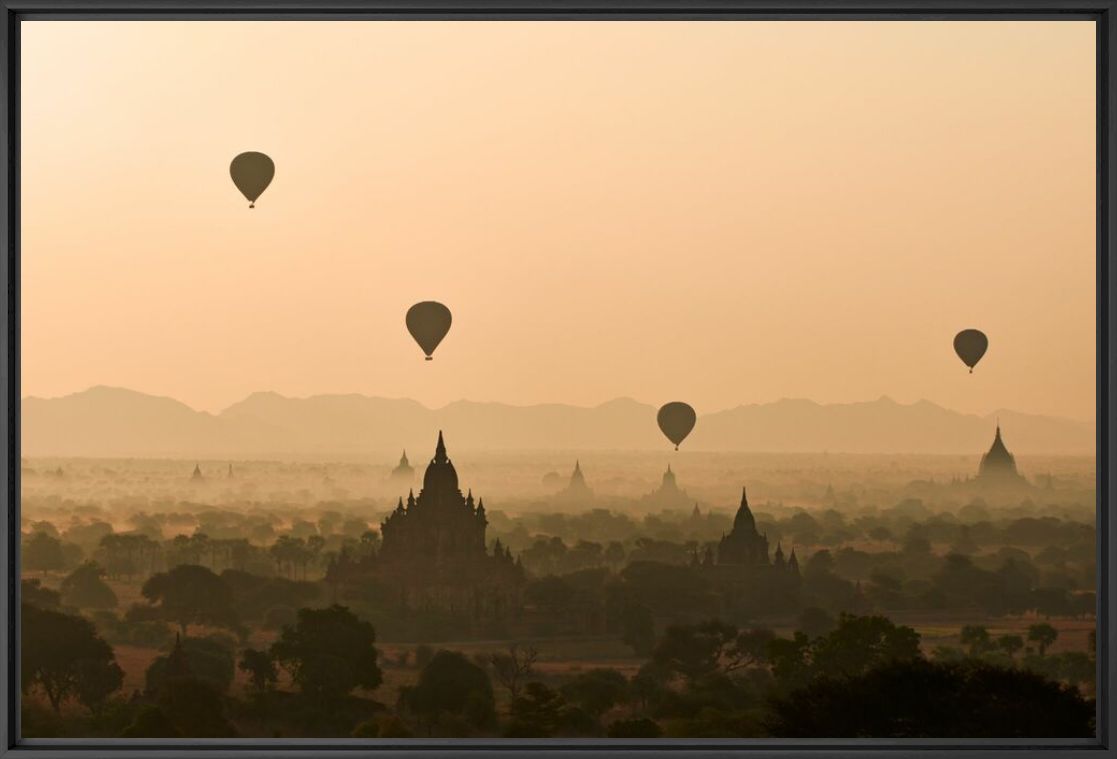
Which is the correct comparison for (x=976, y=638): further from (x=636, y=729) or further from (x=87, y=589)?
(x=87, y=589)

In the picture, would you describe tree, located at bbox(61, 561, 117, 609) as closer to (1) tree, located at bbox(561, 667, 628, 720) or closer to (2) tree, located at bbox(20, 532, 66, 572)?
(2) tree, located at bbox(20, 532, 66, 572)

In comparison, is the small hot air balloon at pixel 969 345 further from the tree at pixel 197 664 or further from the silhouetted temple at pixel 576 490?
the tree at pixel 197 664

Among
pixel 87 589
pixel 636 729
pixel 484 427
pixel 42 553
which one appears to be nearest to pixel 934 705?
pixel 636 729

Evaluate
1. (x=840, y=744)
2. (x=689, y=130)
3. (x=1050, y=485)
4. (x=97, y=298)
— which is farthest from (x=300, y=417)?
(x=1050, y=485)

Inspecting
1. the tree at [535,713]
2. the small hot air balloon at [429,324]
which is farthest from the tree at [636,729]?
the small hot air balloon at [429,324]

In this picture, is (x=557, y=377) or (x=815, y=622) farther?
(x=557, y=377)

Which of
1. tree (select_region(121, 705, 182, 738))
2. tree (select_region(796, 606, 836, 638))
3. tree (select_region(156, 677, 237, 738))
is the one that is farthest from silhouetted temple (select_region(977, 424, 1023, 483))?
tree (select_region(121, 705, 182, 738))
